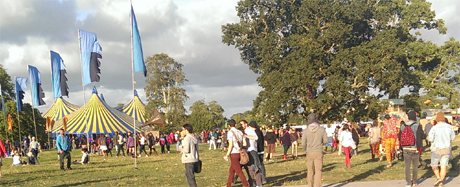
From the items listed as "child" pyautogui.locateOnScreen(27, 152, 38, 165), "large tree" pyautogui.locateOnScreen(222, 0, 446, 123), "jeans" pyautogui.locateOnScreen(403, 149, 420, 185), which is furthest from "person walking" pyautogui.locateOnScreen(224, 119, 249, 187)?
"large tree" pyautogui.locateOnScreen(222, 0, 446, 123)

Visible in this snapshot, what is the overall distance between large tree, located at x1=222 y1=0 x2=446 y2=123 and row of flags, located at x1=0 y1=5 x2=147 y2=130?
1698 centimetres

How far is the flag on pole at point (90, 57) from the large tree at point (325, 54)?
60.4 feet

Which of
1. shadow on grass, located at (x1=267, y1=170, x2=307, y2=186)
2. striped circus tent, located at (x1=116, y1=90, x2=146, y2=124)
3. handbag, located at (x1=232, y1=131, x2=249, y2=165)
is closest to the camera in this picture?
handbag, located at (x1=232, y1=131, x2=249, y2=165)

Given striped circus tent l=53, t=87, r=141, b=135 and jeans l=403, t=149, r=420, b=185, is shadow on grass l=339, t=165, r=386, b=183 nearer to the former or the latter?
jeans l=403, t=149, r=420, b=185

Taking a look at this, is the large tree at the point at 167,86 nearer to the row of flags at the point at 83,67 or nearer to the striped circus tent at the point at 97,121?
the striped circus tent at the point at 97,121

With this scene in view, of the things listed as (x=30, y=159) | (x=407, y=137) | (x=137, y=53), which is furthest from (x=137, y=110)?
(x=407, y=137)

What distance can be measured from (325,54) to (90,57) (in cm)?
2201

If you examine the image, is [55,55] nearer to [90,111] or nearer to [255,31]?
[90,111]

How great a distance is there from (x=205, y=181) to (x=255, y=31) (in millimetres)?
33065

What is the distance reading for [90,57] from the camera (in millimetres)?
25125

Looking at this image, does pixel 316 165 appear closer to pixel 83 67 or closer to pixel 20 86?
pixel 83 67

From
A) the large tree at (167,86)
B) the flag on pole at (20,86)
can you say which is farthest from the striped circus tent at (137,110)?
the flag on pole at (20,86)

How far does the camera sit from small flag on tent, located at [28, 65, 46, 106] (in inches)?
1348

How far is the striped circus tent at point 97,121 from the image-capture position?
46.5 m
